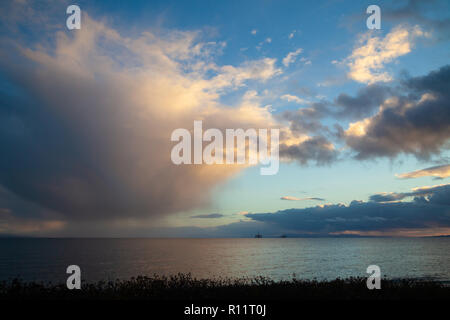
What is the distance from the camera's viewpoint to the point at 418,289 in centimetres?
2067
